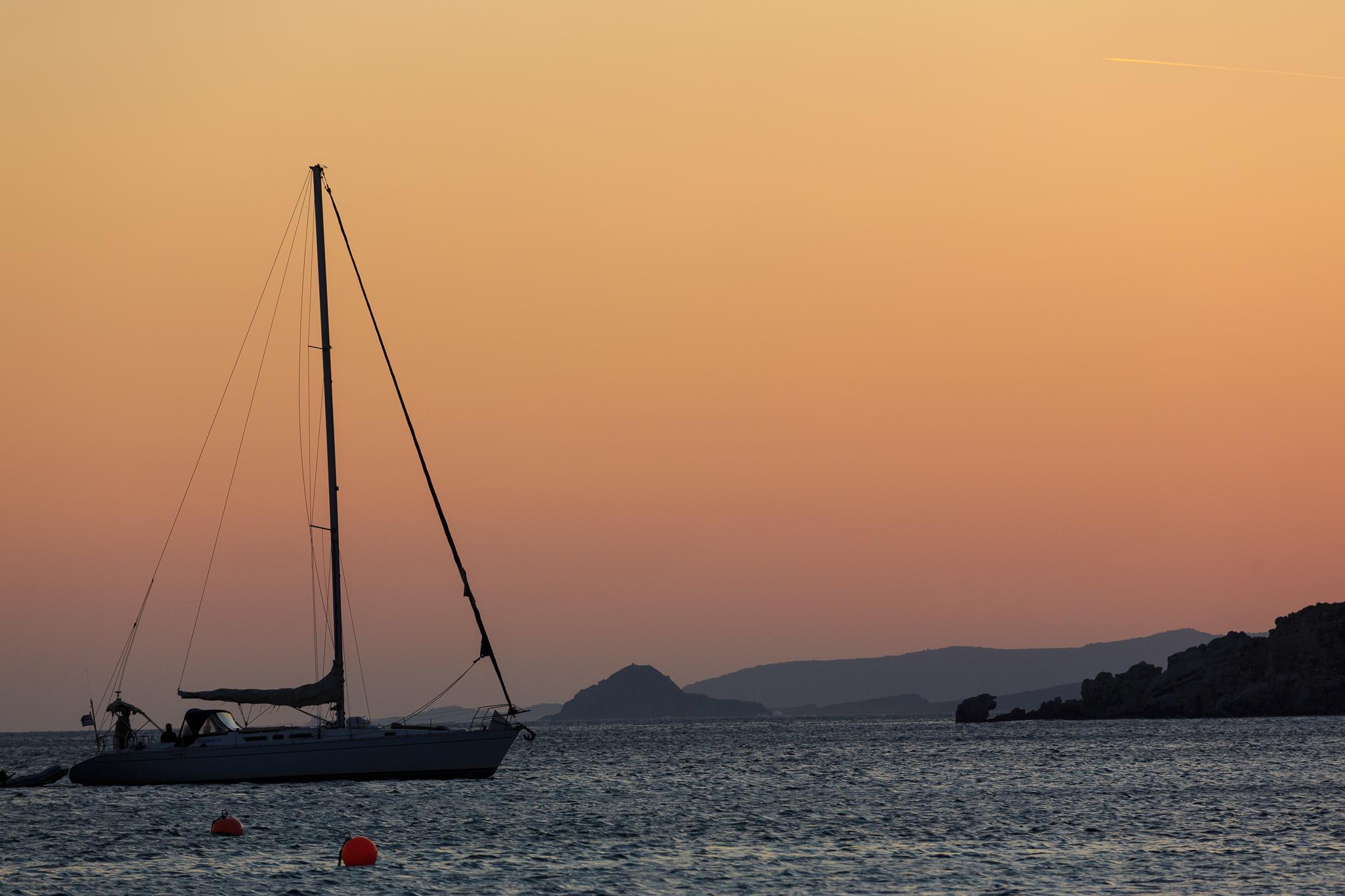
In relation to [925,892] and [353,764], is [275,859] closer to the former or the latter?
[353,764]

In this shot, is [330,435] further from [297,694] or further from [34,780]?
[34,780]

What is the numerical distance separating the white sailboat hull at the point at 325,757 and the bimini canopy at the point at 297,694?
1.54 metres

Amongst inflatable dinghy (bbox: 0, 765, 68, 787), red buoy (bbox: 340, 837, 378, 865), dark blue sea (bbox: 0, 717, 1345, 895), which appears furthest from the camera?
inflatable dinghy (bbox: 0, 765, 68, 787)

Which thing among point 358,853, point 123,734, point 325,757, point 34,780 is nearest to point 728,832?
point 358,853

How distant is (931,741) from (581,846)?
107m

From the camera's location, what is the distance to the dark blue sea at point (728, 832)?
1480 inches

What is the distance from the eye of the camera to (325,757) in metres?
56.7

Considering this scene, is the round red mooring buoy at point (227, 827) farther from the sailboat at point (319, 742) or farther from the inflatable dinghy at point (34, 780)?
the inflatable dinghy at point (34, 780)

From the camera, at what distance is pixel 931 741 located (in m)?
147

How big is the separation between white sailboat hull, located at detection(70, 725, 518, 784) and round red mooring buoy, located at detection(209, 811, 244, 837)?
24.2 ft

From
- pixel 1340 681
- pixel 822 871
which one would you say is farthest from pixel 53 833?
pixel 1340 681

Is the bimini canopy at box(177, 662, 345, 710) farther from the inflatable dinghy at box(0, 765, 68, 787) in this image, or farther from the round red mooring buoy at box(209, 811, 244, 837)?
the inflatable dinghy at box(0, 765, 68, 787)

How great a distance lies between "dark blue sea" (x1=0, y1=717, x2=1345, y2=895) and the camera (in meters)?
37.6

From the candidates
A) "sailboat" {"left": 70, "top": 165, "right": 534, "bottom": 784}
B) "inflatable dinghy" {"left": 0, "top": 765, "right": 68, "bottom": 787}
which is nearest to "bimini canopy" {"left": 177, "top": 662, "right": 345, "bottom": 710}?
"sailboat" {"left": 70, "top": 165, "right": 534, "bottom": 784}
